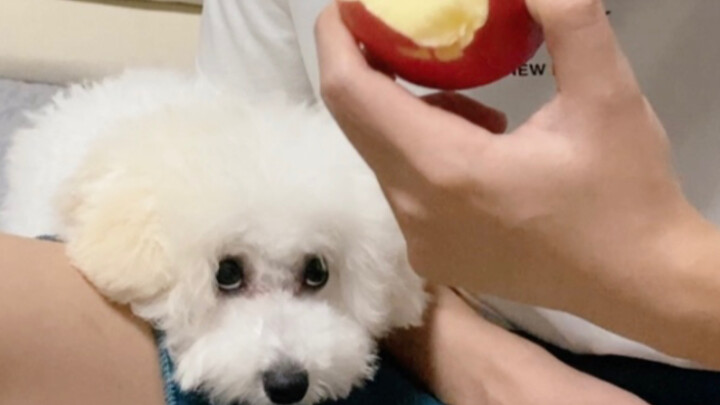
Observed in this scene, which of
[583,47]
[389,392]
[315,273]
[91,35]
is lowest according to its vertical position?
[91,35]

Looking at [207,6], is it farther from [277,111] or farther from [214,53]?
[277,111]

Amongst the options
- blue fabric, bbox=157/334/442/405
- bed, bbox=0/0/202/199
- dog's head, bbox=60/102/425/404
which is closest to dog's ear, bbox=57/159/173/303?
dog's head, bbox=60/102/425/404

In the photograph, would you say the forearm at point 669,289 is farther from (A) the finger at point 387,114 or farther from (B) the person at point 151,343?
(A) the finger at point 387,114

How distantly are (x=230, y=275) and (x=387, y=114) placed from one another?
24 centimetres

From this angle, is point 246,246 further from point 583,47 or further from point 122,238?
point 583,47

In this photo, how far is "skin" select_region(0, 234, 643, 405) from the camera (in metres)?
0.75

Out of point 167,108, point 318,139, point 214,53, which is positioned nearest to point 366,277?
point 318,139

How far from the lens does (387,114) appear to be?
22.5 inches

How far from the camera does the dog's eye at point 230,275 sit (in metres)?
0.75

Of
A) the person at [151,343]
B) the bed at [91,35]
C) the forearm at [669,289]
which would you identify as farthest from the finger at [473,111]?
the bed at [91,35]

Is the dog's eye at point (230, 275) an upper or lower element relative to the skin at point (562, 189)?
lower

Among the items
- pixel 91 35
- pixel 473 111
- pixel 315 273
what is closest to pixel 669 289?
pixel 473 111

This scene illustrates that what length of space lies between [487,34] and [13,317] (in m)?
0.40

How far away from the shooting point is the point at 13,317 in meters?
0.75
